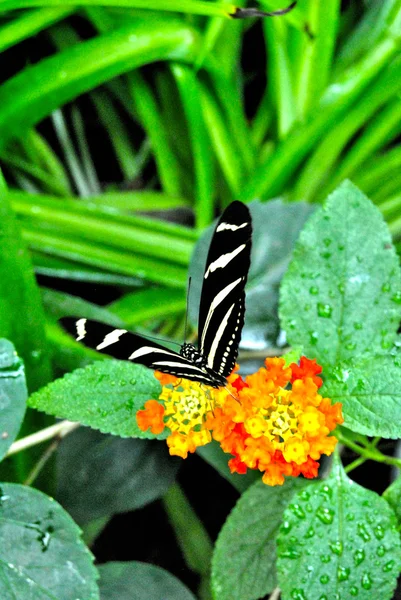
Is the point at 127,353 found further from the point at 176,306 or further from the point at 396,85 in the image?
the point at 396,85

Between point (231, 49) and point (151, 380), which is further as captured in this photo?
point (231, 49)

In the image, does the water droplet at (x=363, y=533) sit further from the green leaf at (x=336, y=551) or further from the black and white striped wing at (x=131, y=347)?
the black and white striped wing at (x=131, y=347)

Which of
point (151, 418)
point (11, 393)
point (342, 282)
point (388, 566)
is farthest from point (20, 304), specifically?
point (388, 566)

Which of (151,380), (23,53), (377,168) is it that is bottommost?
(151,380)

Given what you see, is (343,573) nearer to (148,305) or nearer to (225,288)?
(225,288)

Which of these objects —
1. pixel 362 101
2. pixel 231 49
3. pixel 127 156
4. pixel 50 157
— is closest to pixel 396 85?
pixel 362 101

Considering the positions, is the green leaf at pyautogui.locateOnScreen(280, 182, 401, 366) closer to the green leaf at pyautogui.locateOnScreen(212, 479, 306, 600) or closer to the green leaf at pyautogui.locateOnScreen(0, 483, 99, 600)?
the green leaf at pyautogui.locateOnScreen(212, 479, 306, 600)
